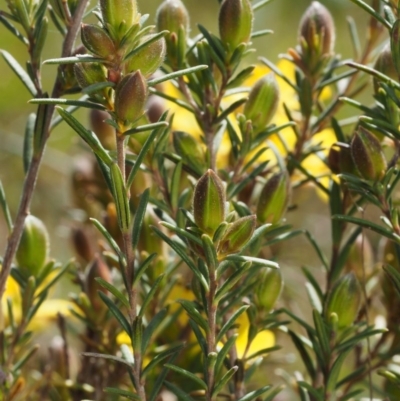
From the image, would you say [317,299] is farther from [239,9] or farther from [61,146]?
[61,146]

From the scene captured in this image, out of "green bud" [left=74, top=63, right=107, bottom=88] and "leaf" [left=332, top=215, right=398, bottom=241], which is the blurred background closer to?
"leaf" [left=332, top=215, right=398, bottom=241]

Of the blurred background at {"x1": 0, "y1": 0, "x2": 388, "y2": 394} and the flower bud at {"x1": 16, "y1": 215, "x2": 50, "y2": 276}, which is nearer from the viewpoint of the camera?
the flower bud at {"x1": 16, "y1": 215, "x2": 50, "y2": 276}

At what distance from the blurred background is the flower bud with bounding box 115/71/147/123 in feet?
3.23

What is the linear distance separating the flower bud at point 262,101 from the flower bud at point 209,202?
175 mm

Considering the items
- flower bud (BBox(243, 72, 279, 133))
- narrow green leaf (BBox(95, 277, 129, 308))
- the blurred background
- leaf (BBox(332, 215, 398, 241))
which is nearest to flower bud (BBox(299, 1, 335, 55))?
flower bud (BBox(243, 72, 279, 133))

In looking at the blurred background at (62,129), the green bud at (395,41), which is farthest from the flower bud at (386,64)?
the blurred background at (62,129)

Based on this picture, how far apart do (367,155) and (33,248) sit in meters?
0.30

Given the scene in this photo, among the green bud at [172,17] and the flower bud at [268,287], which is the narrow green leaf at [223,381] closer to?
the flower bud at [268,287]

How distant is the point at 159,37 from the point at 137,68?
0.08 feet

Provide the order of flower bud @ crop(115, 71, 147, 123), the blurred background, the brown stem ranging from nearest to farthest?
flower bud @ crop(115, 71, 147, 123)
the brown stem
the blurred background

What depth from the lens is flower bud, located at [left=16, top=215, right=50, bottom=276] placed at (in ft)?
1.90

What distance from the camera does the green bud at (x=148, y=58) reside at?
41 centimetres

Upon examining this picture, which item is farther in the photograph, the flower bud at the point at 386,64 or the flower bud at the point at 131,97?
the flower bud at the point at 386,64

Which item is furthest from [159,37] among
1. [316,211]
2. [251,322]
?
[316,211]
